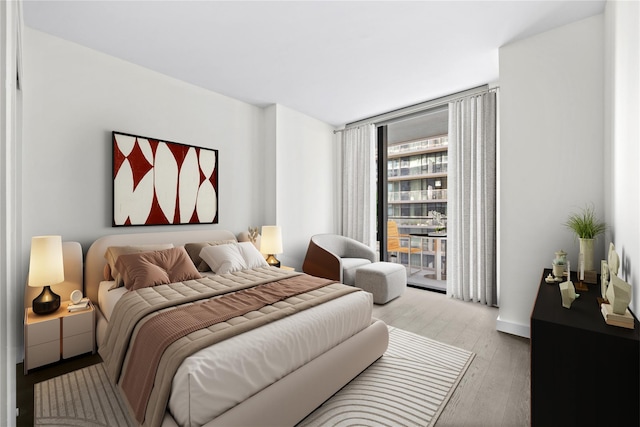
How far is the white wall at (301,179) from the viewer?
4.22 m

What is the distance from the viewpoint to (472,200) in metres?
3.66

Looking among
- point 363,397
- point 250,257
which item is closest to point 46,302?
point 250,257

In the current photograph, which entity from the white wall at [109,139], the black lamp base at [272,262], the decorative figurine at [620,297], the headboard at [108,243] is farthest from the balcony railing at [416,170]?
the decorative figurine at [620,297]

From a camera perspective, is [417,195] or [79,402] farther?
[417,195]

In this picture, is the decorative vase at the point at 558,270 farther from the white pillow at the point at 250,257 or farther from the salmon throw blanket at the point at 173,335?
the white pillow at the point at 250,257

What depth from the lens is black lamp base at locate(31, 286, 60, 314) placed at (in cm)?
220

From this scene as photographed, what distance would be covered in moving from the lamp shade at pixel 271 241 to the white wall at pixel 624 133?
306 cm

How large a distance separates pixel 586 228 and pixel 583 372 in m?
1.47

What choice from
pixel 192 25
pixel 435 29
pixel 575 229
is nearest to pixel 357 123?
pixel 435 29

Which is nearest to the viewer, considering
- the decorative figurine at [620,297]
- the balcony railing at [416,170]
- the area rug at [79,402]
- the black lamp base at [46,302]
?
the decorative figurine at [620,297]

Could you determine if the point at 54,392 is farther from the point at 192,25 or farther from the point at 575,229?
the point at 575,229

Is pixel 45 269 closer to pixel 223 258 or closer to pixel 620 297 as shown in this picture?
pixel 223 258

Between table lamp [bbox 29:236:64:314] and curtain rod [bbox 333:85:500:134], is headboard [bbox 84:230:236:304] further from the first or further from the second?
curtain rod [bbox 333:85:500:134]

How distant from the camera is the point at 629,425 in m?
1.12
